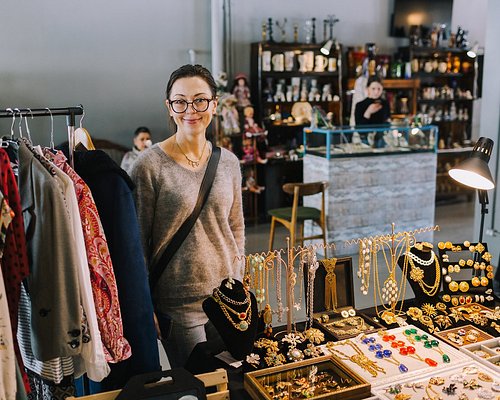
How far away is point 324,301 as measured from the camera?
2.32m

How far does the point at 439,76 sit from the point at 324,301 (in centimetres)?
718

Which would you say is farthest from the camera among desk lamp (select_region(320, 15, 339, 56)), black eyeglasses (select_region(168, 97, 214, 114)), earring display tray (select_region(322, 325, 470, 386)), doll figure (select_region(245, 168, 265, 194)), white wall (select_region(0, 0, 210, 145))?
desk lamp (select_region(320, 15, 339, 56))

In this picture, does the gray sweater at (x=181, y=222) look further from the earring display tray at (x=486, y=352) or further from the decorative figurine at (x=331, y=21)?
the decorative figurine at (x=331, y=21)

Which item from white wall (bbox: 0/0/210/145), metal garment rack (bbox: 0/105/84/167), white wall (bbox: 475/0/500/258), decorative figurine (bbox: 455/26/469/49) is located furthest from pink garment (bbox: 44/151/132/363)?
decorative figurine (bbox: 455/26/469/49)

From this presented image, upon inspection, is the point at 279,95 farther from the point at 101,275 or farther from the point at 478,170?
the point at 101,275

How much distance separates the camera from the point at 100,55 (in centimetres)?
650

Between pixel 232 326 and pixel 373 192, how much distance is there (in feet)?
13.3

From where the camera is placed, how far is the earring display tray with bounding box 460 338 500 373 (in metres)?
1.97

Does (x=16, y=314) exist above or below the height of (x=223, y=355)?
above

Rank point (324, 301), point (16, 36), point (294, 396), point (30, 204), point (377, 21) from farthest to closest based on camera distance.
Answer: point (377, 21) → point (16, 36) → point (324, 301) → point (294, 396) → point (30, 204)

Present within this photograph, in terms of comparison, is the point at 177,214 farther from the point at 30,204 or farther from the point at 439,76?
the point at 439,76

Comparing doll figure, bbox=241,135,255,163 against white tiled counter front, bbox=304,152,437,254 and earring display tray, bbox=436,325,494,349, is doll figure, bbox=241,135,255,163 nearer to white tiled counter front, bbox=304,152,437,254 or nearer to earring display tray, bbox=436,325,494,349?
white tiled counter front, bbox=304,152,437,254

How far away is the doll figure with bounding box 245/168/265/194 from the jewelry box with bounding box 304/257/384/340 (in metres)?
4.73

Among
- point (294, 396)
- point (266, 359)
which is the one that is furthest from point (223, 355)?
point (294, 396)
